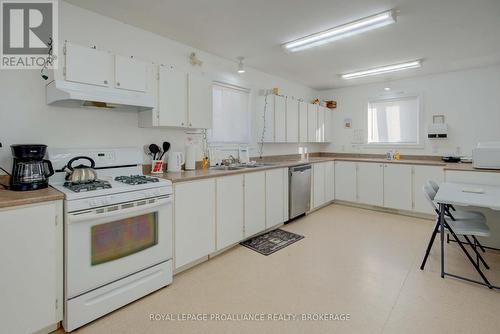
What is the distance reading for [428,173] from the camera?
13.9 ft

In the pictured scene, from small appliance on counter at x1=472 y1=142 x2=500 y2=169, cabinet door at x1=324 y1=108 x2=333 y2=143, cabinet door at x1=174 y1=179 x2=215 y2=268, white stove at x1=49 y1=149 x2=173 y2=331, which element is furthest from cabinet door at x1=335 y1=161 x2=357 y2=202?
white stove at x1=49 y1=149 x2=173 y2=331

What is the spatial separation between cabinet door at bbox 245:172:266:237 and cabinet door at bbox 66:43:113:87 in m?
1.81

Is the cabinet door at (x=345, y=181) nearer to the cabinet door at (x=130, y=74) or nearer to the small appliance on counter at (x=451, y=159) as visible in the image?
the small appliance on counter at (x=451, y=159)

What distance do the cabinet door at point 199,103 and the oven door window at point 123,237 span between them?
4.19 ft

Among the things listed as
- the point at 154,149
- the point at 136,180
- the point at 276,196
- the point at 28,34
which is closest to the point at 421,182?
the point at 276,196

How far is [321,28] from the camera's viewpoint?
2787mm

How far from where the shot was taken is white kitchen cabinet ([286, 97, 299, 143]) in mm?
4551

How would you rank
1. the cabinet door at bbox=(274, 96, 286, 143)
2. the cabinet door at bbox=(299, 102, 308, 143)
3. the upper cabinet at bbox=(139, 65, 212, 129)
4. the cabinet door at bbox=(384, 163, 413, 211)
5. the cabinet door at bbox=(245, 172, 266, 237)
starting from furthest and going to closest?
the cabinet door at bbox=(299, 102, 308, 143), the cabinet door at bbox=(384, 163, 413, 211), the cabinet door at bbox=(274, 96, 286, 143), the cabinet door at bbox=(245, 172, 266, 237), the upper cabinet at bbox=(139, 65, 212, 129)

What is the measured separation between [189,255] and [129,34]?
239 centimetres

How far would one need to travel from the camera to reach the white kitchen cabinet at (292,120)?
4551mm

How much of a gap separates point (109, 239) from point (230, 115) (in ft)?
8.48

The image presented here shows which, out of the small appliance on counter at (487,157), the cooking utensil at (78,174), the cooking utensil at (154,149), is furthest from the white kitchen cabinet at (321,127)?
the cooking utensil at (78,174)

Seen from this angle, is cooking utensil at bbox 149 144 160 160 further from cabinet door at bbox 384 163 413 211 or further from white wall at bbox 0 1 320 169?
cabinet door at bbox 384 163 413 211

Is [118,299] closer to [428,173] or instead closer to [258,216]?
[258,216]
